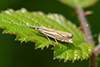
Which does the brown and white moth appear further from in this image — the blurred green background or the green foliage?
the blurred green background

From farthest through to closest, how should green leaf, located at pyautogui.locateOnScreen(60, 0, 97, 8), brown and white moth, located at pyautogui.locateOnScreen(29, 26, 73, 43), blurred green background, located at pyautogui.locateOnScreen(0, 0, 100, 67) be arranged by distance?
blurred green background, located at pyautogui.locateOnScreen(0, 0, 100, 67)
green leaf, located at pyautogui.locateOnScreen(60, 0, 97, 8)
brown and white moth, located at pyautogui.locateOnScreen(29, 26, 73, 43)

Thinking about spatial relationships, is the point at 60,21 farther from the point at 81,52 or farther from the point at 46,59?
the point at 46,59

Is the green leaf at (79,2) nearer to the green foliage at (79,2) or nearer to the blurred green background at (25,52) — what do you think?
the green foliage at (79,2)

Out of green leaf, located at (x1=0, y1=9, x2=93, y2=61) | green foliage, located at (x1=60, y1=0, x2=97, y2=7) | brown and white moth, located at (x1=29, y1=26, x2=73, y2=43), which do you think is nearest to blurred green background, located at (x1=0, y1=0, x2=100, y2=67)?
green foliage, located at (x1=60, y1=0, x2=97, y2=7)

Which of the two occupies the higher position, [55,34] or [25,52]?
[55,34]

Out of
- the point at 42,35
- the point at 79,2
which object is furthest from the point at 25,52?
the point at 42,35

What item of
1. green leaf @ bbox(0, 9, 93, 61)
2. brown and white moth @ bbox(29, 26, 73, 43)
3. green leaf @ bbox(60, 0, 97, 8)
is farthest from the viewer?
green leaf @ bbox(60, 0, 97, 8)

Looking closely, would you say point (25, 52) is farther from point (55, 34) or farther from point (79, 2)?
point (55, 34)

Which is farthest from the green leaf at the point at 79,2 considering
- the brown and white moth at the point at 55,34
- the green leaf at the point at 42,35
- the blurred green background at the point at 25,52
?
the blurred green background at the point at 25,52

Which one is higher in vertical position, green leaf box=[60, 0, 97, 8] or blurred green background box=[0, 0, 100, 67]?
green leaf box=[60, 0, 97, 8]
